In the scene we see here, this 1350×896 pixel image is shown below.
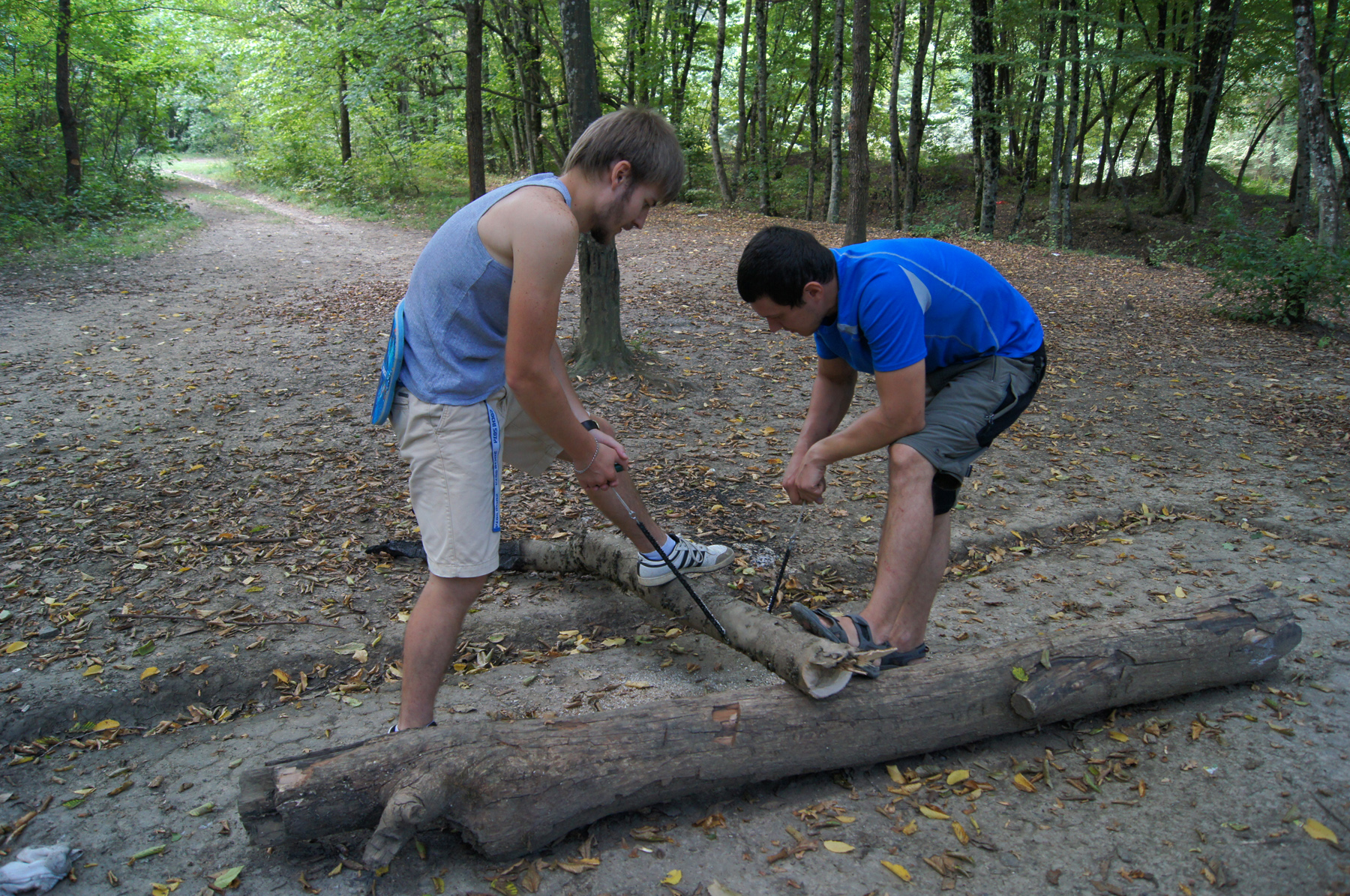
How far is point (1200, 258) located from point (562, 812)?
1653cm

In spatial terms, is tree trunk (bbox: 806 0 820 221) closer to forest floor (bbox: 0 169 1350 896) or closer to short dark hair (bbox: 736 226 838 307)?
forest floor (bbox: 0 169 1350 896)

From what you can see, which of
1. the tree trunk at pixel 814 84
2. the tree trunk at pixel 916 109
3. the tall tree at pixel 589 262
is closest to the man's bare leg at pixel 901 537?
the tall tree at pixel 589 262

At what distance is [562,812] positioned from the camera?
2154mm

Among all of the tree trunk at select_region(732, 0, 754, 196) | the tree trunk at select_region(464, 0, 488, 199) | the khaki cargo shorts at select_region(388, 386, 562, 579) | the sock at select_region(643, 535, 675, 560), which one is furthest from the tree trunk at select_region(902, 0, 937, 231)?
the khaki cargo shorts at select_region(388, 386, 562, 579)

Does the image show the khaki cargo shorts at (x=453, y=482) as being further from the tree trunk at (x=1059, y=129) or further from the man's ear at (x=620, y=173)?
the tree trunk at (x=1059, y=129)

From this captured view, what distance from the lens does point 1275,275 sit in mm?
8742

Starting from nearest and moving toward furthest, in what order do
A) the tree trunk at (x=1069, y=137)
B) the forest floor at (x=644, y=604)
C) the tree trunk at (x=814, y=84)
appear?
the forest floor at (x=644, y=604) → the tree trunk at (x=1069, y=137) → the tree trunk at (x=814, y=84)

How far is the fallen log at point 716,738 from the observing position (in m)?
2.08

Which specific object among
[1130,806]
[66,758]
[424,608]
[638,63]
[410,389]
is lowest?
[66,758]

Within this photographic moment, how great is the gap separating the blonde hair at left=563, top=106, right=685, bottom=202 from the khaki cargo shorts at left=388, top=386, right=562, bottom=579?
77 centimetres

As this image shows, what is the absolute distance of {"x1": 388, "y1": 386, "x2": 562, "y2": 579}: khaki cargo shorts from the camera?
233 centimetres

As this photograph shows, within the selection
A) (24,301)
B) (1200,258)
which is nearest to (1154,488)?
(24,301)

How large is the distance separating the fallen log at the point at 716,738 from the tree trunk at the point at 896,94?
15.5 meters

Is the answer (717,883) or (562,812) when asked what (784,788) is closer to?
(717,883)
